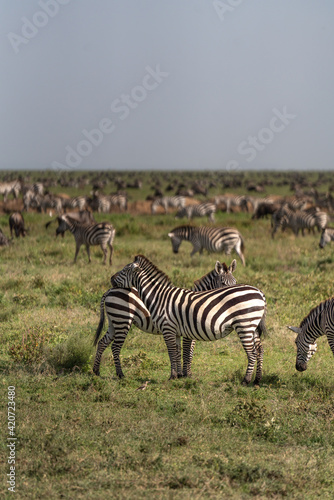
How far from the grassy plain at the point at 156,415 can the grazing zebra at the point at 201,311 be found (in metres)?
0.60

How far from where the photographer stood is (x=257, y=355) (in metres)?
7.88

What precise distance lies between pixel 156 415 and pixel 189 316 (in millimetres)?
1411

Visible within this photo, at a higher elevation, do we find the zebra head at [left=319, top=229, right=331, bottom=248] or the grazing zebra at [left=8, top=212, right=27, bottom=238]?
the zebra head at [left=319, top=229, right=331, bottom=248]

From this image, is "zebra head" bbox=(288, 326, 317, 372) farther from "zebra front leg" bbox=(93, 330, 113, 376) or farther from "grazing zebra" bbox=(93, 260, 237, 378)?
"zebra front leg" bbox=(93, 330, 113, 376)

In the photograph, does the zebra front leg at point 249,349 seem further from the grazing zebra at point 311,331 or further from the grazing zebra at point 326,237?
the grazing zebra at point 326,237

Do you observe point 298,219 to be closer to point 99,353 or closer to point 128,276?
point 128,276

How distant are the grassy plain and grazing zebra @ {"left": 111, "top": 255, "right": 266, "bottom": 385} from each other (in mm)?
600

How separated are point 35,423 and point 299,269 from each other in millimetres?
12050

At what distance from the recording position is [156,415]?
6652mm

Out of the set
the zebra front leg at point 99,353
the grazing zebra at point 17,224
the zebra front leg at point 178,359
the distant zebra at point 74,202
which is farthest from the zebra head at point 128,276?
the distant zebra at point 74,202

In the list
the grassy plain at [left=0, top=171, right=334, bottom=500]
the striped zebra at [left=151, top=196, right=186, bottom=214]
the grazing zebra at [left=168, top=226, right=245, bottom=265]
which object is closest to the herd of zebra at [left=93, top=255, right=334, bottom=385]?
the grassy plain at [left=0, top=171, right=334, bottom=500]

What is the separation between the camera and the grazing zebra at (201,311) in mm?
7449

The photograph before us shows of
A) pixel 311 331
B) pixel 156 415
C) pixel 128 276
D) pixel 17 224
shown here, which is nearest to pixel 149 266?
pixel 128 276

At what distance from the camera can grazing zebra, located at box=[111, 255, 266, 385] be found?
7.45 m
